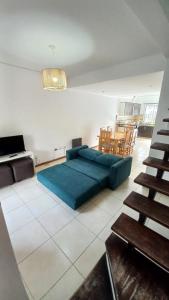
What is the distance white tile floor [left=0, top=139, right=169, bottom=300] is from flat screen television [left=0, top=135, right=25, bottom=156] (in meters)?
0.84

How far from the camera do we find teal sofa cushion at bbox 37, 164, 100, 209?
7.20ft

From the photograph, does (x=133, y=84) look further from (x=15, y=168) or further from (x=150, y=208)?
(x=15, y=168)

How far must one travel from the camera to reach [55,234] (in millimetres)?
1824

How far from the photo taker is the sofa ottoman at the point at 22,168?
2957mm

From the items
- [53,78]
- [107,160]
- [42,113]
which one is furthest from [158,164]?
[42,113]

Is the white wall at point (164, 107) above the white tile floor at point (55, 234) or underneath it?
above

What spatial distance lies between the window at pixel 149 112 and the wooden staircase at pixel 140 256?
7.45 metres

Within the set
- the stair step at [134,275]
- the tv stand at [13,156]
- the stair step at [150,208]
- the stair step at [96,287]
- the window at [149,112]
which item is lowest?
the stair step at [96,287]

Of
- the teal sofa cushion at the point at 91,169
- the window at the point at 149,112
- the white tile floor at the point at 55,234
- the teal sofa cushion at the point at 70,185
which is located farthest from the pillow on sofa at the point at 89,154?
the window at the point at 149,112

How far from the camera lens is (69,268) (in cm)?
144

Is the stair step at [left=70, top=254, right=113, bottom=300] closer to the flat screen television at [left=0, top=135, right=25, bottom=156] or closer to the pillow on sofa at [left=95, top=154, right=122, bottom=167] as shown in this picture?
the pillow on sofa at [left=95, top=154, right=122, bottom=167]

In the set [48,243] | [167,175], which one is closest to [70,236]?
[48,243]

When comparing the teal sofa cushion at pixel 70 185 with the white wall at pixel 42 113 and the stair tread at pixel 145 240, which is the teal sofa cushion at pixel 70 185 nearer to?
the stair tread at pixel 145 240

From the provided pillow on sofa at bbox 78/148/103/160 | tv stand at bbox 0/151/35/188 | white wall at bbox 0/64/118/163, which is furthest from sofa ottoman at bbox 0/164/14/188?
pillow on sofa at bbox 78/148/103/160
